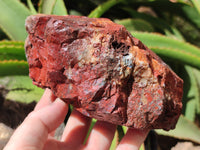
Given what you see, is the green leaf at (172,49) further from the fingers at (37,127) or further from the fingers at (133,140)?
the fingers at (37,127)

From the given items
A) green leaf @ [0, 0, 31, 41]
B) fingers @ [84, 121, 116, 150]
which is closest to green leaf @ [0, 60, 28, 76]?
green leaf @ [0, 0, 31, 41]

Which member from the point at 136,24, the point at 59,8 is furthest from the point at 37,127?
the point at 136,24

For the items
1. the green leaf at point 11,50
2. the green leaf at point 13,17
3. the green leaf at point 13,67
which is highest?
the green leaf at point 13,17

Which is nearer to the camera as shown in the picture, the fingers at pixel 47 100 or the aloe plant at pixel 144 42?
the fingers at pixel 47 100

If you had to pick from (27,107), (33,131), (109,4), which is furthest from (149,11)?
(33,131)

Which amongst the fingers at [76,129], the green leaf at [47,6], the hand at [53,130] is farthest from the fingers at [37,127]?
the green leaf at [47,6]

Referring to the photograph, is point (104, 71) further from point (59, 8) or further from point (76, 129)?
point (59, 8)

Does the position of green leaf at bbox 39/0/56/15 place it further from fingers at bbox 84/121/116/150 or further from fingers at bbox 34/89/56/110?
fingers at bbox 84/121/116/150
